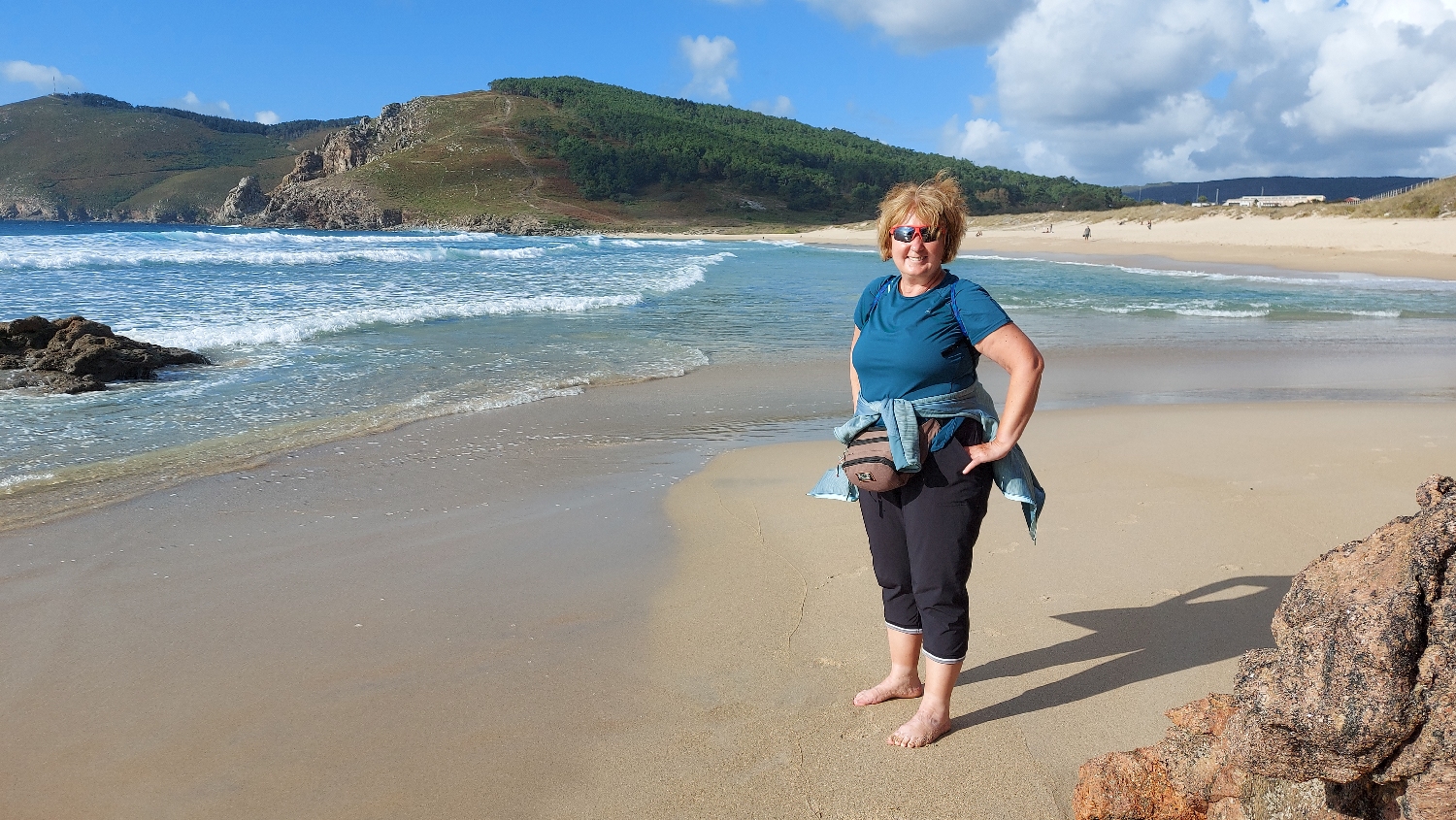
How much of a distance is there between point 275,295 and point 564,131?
11452 cm

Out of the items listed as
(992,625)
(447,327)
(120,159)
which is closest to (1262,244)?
(447,327)

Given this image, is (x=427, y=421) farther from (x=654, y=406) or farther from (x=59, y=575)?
(x=59, y=575)

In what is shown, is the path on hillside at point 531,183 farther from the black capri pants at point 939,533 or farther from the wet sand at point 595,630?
the black capri pants at point 939,533

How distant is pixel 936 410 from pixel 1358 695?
48.5 inches

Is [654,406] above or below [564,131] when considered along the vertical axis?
below

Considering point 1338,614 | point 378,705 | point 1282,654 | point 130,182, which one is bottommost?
point 378,705

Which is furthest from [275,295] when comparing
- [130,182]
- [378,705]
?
[130,182]

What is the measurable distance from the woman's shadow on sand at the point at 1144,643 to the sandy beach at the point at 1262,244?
26811mm

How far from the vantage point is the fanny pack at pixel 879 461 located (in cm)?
249

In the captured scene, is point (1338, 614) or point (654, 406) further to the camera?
point (654, 406)

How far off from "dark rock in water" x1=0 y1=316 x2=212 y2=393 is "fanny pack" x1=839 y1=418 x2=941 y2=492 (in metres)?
7.94

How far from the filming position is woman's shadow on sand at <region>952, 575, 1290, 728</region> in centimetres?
290

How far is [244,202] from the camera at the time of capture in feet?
380

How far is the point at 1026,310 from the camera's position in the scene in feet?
54.1
